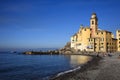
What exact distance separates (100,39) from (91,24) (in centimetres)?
1019

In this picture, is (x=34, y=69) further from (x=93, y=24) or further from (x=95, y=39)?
(x=93, y=24)

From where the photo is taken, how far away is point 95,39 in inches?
4085

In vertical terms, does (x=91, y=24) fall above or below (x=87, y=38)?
above

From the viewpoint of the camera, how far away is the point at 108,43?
103 metres

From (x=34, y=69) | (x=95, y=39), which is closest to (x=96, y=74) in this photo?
(x=34, y=69)

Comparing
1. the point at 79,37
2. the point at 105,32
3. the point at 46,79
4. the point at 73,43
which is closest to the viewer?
the point at 46,79

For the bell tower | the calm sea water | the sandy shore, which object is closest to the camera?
the sandy shore

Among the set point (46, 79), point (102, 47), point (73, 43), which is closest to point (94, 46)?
point (102, 47)

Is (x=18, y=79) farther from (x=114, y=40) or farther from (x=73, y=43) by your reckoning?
(x=73, y=43)

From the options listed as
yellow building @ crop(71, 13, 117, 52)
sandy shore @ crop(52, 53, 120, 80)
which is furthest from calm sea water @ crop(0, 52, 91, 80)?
yellow building @ crop(71, 13, 117, 52)

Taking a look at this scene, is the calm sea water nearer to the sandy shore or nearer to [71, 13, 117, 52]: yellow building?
the sandy shore

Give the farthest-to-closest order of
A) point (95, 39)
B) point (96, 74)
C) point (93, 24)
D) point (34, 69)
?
1. point (93, 24)
2. point (95, 39)
3. point (34, 69)
4. point (96, 74)

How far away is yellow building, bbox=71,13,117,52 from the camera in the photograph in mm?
102375

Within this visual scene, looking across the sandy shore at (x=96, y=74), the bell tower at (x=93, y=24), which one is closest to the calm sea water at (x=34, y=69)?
the sandy shore at (x=96, y=74)
